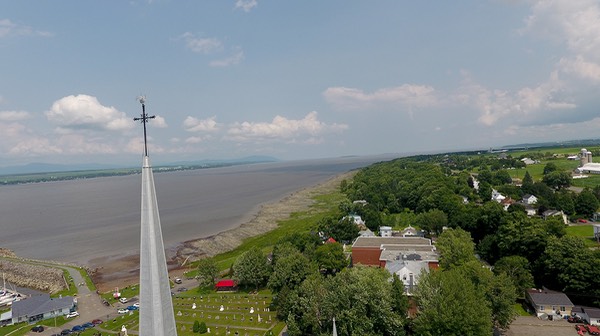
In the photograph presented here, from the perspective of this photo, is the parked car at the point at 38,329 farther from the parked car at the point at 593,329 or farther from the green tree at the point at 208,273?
the parked car at the point at 593,329

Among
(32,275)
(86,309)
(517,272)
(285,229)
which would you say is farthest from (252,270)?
(32,275)

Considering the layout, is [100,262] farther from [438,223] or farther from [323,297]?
[438,223]

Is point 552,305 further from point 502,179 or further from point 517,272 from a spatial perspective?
point 502,179

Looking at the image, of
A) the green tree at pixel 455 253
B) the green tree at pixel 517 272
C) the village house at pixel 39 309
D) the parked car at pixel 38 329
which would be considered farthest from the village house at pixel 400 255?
the parked car at pixel 38 329

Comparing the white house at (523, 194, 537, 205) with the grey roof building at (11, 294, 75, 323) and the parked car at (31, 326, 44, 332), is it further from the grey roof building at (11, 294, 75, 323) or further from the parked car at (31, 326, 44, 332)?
the parked car at (31, 326, 44, 332)

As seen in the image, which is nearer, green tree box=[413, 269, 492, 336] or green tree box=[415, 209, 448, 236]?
green tree box=[413, 269, 492, 336]

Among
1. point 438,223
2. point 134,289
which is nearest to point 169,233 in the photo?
point 134,289

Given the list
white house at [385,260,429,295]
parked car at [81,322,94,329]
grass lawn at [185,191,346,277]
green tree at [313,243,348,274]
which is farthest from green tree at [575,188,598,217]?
parked car at [81,322,94,329]
